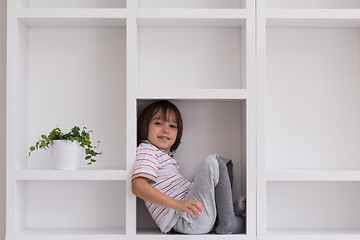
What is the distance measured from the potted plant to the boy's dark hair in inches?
8.5

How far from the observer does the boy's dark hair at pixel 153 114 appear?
1956mm

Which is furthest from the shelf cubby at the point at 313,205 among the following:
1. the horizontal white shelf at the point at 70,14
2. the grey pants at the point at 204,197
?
the horizontal white shelf at the point at 70,14

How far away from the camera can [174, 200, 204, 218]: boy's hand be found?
5.71 feet

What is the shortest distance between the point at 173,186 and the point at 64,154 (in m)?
0.45

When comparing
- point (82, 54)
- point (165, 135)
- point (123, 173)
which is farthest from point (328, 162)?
point (82, 54)

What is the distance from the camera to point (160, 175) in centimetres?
189

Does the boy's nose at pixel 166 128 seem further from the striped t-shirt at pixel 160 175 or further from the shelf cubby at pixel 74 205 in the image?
the shelf cubby at pixel 74 205

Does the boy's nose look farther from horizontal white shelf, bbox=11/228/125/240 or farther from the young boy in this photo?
horizontal white shelf, bbox=11/228/125/240

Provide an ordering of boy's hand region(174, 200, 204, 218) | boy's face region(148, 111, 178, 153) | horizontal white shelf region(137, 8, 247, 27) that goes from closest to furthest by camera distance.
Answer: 1. boy's hand region(174, 200, 204, 218)
2. horizontal white shelf region(137, 8, 247, 27)
3. boy's face region(148, 111, 178, 153)

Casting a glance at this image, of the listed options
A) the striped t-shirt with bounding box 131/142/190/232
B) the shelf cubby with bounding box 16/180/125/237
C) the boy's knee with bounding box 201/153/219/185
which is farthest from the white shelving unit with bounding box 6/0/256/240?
the boy's knee with bounding box 201/153/219/185

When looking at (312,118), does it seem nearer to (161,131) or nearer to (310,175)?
(310,175)

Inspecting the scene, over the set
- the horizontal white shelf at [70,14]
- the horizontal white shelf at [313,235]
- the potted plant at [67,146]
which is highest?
the horizontal white shelf at [70,14]

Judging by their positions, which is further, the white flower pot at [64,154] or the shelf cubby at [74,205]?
the shelf cubby at [74,205]

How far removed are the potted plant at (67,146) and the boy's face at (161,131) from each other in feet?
0.82
